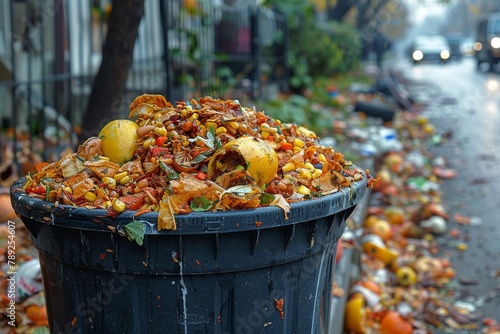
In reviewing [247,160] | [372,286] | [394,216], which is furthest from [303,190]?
[394,216]

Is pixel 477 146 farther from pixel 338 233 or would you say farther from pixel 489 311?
pixel 338 233

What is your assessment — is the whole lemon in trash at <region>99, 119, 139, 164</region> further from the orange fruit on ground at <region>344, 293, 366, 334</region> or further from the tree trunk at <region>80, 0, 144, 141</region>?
the orange fruit on ground at <region>344, 293, 366, 334</region>

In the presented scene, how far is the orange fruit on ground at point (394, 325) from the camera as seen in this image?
3852 millimetres

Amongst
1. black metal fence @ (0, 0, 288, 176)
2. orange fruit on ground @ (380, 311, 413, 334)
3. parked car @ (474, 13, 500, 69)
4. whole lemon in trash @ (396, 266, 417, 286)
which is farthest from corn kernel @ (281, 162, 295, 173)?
parked car @ (474, 13, 500, 69)

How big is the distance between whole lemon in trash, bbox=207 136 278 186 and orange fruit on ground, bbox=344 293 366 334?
2.11 m

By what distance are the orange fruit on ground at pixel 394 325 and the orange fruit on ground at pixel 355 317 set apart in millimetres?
140

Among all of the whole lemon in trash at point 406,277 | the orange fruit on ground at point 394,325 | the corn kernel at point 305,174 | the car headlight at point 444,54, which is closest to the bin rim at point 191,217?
the corn kernel at point 305,174

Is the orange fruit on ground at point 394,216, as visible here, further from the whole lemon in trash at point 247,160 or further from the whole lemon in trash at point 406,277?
the whole lemon in trash at point 247,160

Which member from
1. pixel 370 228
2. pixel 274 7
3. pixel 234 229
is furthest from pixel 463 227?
pixel 274 7

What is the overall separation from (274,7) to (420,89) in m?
10.1

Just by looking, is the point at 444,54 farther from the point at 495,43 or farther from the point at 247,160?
the point at 247,160

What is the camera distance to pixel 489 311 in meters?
4.30

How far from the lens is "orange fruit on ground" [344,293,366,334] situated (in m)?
3.81

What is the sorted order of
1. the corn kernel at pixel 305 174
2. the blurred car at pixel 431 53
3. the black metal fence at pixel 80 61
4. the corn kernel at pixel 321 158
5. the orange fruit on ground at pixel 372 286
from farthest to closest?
the blurred car at pixel 431 53 < the black metal fence at pixel 80 61 < the orange fruit on ground at pixel 372 286 < the corn kernel at pixel 321 158 < the corn kernel at pixel 305 174
